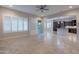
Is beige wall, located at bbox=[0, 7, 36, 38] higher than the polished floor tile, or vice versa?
beige wall, located at bbox=[0, 7, 36, 38]

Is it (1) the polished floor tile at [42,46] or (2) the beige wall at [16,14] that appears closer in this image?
(1) the polished floor tile at [42,46]

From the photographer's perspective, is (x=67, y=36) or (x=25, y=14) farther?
(x=25, y=14)

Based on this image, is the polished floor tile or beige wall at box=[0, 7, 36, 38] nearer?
the polished floor tile

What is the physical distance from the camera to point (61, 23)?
7.20 m

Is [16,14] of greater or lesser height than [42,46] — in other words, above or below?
above

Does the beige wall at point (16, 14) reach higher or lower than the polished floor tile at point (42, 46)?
higher

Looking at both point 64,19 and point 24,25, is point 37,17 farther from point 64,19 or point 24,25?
point 64,19

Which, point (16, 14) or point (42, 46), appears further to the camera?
point (16, 14)
